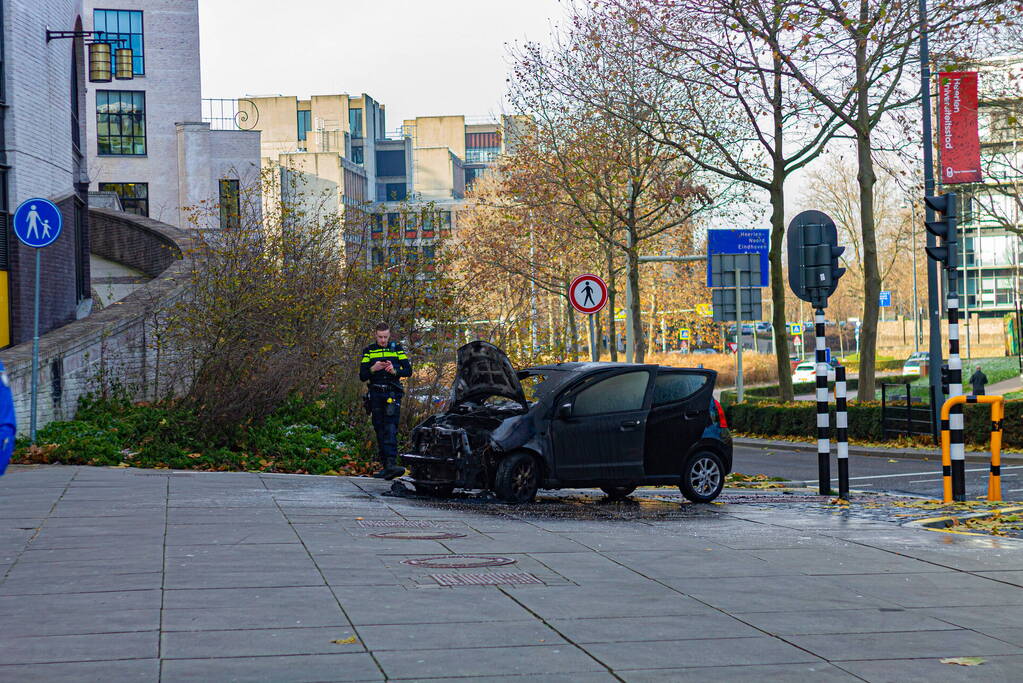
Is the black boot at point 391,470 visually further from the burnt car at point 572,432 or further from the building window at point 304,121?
the building window at point 304,121

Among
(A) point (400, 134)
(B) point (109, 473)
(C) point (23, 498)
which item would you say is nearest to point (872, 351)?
(B) point (109, 473)

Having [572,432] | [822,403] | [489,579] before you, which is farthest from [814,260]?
[489,579]

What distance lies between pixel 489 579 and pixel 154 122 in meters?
49.1

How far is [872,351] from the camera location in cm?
2800

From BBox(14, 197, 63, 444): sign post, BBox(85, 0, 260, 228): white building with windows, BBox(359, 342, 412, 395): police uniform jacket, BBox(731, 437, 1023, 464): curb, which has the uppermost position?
BBox(85, 0, 260, 228): white building with windows

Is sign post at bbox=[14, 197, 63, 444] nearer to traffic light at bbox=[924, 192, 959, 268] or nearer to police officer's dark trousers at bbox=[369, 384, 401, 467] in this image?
police officer's dark trousers at bbox=[369, 384, 401, 467]

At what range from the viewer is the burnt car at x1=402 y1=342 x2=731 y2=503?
42.1 feet

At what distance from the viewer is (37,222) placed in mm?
16422

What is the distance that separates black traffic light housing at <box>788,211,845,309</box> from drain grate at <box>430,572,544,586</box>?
6.86 m

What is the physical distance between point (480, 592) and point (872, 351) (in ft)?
73.0

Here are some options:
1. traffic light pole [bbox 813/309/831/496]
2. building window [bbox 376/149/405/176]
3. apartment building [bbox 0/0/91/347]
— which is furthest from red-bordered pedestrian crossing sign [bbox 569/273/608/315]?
building window [bbox 376/149/405/176]

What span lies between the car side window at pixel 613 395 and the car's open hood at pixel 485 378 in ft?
2.54

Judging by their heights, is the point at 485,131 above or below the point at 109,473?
above

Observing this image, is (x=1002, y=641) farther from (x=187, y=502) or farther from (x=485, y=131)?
(x=485, y=131)
